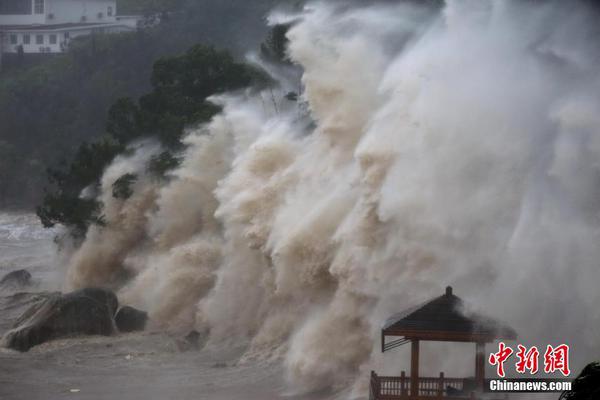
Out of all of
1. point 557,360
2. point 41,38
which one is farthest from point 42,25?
point 557,360

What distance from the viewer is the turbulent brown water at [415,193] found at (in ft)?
Result: 66.4

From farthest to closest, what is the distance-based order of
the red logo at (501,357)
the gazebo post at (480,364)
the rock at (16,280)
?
the rock at (16,280)
the red logo at (501,357)
the gazebo post at (480,364)

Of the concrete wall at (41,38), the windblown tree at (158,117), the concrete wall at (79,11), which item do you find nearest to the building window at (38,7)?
the concrete wall at (79,11)

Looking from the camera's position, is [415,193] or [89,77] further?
[89,77]

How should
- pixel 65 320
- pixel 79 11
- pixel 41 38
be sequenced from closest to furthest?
pixel 65 320 < pixel 41 38 < pixel 79 11

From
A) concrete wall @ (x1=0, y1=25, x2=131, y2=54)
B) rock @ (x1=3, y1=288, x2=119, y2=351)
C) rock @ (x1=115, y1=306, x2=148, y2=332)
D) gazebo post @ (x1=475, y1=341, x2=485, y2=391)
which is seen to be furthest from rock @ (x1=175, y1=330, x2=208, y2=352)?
concrete wall @ (x1=0, y1=25, x2=131, y2=54)

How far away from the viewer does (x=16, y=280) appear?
46344mm

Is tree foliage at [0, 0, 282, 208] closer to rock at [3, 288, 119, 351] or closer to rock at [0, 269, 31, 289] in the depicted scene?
rock at [0, 269, 31, 289]

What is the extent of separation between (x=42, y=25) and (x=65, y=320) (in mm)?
67723

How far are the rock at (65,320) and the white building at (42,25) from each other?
6470cm

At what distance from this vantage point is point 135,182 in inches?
1726

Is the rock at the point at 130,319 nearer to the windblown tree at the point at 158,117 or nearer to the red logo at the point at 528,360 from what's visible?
the windblown tree at the point at 158,117

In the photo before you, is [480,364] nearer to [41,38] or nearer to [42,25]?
[42,25]

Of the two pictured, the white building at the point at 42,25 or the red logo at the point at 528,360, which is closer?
the red logo at the point at 528,360
